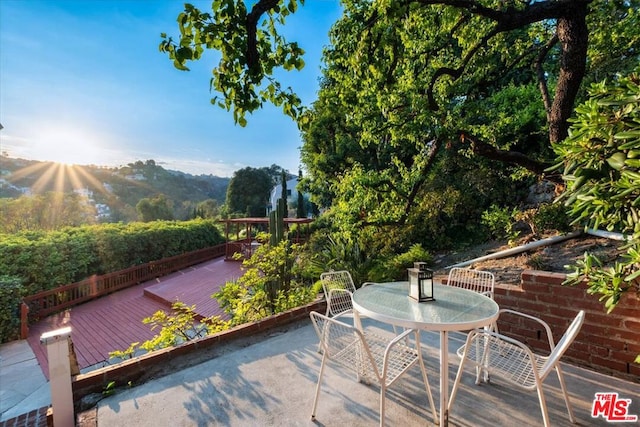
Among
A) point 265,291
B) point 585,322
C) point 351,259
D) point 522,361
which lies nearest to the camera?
point 522,361

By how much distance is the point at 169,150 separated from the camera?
18.5m

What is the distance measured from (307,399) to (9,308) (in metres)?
7.35

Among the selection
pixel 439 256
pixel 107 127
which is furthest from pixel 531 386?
pixel 107 127

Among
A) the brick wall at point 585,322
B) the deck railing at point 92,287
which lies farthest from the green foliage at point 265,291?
the deck railing at point 92,287

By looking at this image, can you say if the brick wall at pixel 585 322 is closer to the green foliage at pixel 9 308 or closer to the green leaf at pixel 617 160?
the green leaf at pixel 617 160

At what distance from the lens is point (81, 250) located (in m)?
8.59

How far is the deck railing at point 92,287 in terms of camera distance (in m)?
6.95

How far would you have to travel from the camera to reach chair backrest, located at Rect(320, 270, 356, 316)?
3039 mm

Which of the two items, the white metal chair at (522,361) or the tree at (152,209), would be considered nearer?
the white metal chair at (522,361)

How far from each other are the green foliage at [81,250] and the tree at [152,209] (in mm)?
8616

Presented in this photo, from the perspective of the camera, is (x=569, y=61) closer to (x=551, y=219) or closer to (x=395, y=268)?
(x=551, y=219)

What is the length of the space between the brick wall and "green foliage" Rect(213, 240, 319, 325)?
255 cm

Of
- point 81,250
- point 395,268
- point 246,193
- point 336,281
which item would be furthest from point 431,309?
point 246,193

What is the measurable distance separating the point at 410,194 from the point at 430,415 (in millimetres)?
3256
